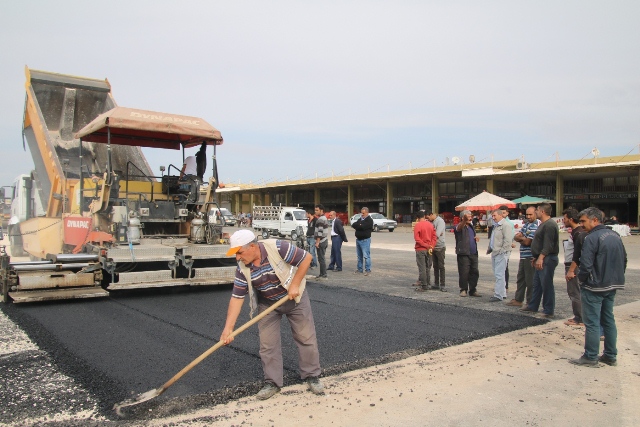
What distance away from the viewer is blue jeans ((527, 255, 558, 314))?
6.92 metres

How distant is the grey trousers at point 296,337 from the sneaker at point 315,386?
0.04 meters

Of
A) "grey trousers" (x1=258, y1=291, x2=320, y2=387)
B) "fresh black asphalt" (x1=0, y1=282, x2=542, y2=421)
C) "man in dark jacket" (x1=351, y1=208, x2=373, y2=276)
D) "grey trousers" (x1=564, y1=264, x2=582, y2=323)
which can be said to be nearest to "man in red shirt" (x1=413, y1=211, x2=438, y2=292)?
"fresh black asphalt" (x1=0, y1=282, x2=542, y2=421)

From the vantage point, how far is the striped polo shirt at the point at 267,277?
4.18 m

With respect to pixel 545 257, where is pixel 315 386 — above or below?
below

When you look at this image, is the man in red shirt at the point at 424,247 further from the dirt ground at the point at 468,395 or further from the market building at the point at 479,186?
the market building at the point at 479,186

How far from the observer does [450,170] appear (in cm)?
3569

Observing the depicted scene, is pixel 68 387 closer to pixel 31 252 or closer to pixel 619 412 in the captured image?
pixel 619 412

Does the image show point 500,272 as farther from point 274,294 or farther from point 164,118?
point 164,118

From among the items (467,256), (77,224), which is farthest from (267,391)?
(77,224)

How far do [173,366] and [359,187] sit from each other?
44045mm

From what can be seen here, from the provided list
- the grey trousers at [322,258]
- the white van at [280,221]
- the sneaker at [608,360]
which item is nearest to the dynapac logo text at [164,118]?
the grey trousers at [322,258]

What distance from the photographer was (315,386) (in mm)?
4191

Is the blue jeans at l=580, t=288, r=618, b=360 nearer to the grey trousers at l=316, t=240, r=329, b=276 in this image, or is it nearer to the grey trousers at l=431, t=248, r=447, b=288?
the grey trousers at l=431, t=248, r=447, b=288

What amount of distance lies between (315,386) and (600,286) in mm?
2942
